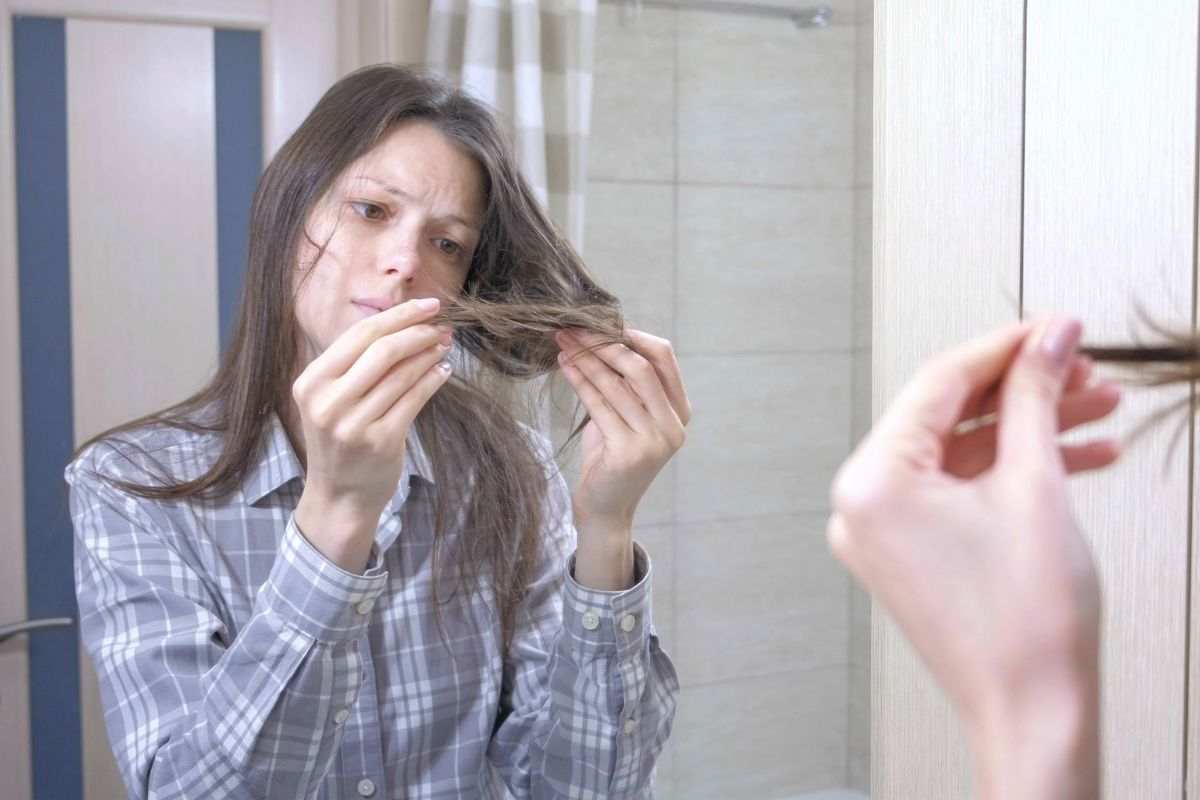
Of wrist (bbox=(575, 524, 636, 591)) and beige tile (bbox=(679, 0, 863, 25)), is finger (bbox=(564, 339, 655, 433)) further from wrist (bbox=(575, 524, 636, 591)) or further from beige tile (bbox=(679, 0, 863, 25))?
beige tile (bbox=(679, 0, 863, 25))

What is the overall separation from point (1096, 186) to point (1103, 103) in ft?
0.14

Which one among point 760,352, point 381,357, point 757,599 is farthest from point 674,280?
point 381,357

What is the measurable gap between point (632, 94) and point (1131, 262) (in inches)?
48.7

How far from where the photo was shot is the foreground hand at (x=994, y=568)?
0.92ft

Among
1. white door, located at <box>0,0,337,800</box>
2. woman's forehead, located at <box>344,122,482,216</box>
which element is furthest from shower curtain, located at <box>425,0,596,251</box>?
woman's forehead, located at <box>344,122,482,216</box>

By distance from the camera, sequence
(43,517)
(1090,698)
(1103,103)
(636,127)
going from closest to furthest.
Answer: (1090,698)
(1103,103)
(43,517)
(636,127)

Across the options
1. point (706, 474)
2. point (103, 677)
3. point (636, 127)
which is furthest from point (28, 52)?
point (706, 474)

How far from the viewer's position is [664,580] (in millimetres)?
1845

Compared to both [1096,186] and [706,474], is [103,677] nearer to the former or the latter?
[1096,186]

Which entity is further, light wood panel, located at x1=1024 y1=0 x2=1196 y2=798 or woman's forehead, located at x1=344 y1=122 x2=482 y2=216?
woman's forehead, located at x1=344 y1=122 x2=482 y2=216

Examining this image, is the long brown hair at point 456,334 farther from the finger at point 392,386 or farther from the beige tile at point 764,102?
the beige tile at point 764,102

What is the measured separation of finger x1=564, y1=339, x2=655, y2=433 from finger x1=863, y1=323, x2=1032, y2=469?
1.61 feet

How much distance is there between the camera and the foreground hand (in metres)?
0.28

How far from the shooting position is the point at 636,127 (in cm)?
174
